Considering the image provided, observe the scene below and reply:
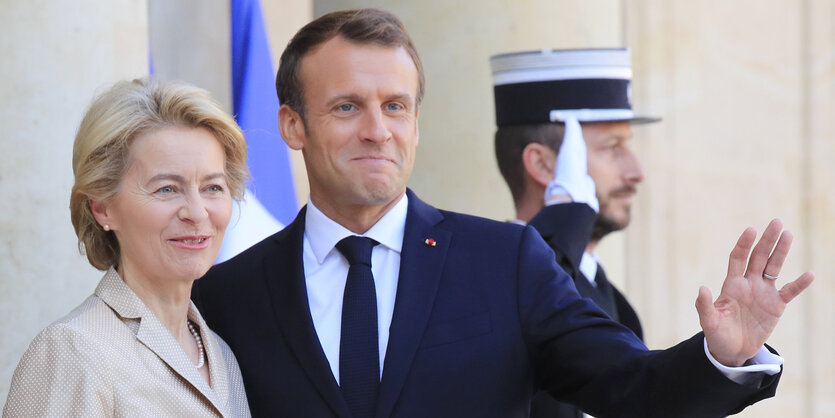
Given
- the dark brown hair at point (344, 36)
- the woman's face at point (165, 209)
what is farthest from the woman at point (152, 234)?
the dark brown hair at point (344, 36)

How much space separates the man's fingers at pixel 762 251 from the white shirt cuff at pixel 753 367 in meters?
0.15

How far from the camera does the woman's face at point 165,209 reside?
2.46m

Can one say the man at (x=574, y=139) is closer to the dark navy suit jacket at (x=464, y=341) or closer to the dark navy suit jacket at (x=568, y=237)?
the dark navy suit jacket at (x=568, y=237)

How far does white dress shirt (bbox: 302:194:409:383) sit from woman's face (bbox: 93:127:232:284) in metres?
0.29

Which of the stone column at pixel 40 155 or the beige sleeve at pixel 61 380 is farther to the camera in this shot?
the stone column at pixel 40 155

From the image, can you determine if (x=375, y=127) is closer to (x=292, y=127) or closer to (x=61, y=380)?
(x=292, y=127)

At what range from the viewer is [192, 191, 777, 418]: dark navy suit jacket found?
2.53m

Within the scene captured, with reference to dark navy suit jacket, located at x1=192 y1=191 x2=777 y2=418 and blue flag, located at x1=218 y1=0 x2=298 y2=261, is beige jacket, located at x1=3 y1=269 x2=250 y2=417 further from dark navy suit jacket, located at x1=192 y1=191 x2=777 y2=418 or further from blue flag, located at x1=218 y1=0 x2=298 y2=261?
blue flag, located at x1=218 y1=0 x2=298 y2=261

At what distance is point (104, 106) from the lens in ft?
8.21

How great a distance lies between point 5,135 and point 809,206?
483 cm

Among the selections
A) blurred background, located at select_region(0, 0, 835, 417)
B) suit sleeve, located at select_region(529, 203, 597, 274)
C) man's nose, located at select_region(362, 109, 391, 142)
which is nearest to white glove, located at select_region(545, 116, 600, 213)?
suit sleeve, located at select_region(529, 203, 597, 274)

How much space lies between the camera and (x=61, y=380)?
2252 millimetres

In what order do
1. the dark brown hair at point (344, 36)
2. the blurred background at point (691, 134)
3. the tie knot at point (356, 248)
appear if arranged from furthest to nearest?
the blurred background at point (691, 134) → the dark brown hair at point (344, 36) → the tie knot at point (356, 248)

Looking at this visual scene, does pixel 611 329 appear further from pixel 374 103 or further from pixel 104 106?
pixel 104 106
